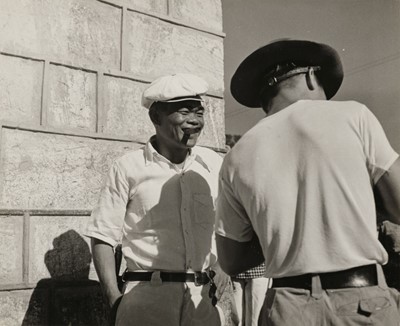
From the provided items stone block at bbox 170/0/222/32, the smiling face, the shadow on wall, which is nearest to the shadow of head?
the shadow on wall


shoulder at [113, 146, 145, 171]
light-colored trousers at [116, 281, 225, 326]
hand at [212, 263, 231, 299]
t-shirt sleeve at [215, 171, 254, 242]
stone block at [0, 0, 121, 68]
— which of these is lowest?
light-colored trousers at [116, 281, 225, 326]

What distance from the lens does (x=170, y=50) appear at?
15.3 ft

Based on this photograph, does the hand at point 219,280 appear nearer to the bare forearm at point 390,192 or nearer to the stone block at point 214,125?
the bare forearm at point 390,192

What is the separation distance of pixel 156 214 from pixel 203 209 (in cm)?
29

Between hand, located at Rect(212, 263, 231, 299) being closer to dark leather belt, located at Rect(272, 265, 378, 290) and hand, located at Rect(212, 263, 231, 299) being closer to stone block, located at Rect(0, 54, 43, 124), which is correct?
dark leather belt, located at Rect(272, 265, 378, 290)

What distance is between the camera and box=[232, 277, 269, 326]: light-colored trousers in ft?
18.5

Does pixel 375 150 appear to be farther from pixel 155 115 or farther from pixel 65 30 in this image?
pixel 65 30

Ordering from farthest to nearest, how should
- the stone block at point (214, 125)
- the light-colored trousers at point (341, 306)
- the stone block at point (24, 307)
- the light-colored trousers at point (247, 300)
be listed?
1. the light-colored trousers at point (247, 300)
2. the stone block at point (214, 125)
3. the stone block at point (24, 307)
4. the light-colored trousers at point (341, 306)

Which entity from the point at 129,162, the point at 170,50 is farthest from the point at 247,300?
the point at 129,162

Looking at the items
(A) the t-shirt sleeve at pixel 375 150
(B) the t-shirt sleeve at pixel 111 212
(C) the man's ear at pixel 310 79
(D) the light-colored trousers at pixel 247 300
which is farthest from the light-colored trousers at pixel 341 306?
(D) the light-colored trousers at pixel 247 300

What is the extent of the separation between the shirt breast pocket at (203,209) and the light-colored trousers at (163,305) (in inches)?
14.7

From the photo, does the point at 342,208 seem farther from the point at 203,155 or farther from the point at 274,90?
the point at 203,155

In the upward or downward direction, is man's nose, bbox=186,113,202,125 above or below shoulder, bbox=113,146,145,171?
above

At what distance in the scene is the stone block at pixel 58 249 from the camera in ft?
12.0
